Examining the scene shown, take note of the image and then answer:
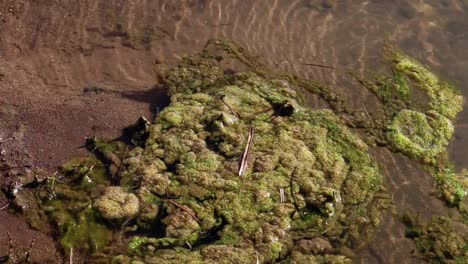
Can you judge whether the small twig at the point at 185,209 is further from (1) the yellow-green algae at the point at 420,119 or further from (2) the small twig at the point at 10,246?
(1) the yellow-green algae at the point at 420,119

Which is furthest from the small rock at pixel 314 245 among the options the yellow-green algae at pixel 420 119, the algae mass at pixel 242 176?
the yellow-green algae at pixel 420 119

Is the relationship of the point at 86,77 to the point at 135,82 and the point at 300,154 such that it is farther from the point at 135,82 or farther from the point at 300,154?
the point at 300,154

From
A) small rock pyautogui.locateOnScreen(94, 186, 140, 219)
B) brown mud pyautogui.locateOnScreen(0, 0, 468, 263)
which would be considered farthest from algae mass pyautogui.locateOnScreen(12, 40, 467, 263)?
brown mud pyautogui.locateOnScreen(0, 0, 468, 263)

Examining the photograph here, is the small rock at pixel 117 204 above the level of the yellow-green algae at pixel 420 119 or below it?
below

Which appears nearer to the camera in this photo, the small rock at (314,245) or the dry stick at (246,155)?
the small rock at (314,245)

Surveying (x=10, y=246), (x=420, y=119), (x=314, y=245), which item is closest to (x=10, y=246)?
(x=10, y=246)

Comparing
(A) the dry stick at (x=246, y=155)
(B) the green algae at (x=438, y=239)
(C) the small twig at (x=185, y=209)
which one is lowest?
(B) the green algae at (x=438, y=239)

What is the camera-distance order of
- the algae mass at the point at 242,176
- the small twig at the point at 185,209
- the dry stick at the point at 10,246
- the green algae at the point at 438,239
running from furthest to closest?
the green algae at the point at 438,239 < the small twig at the point at 185,209 < the algae mass at the point at 242,176 < the dry stick at the point at 10,246
